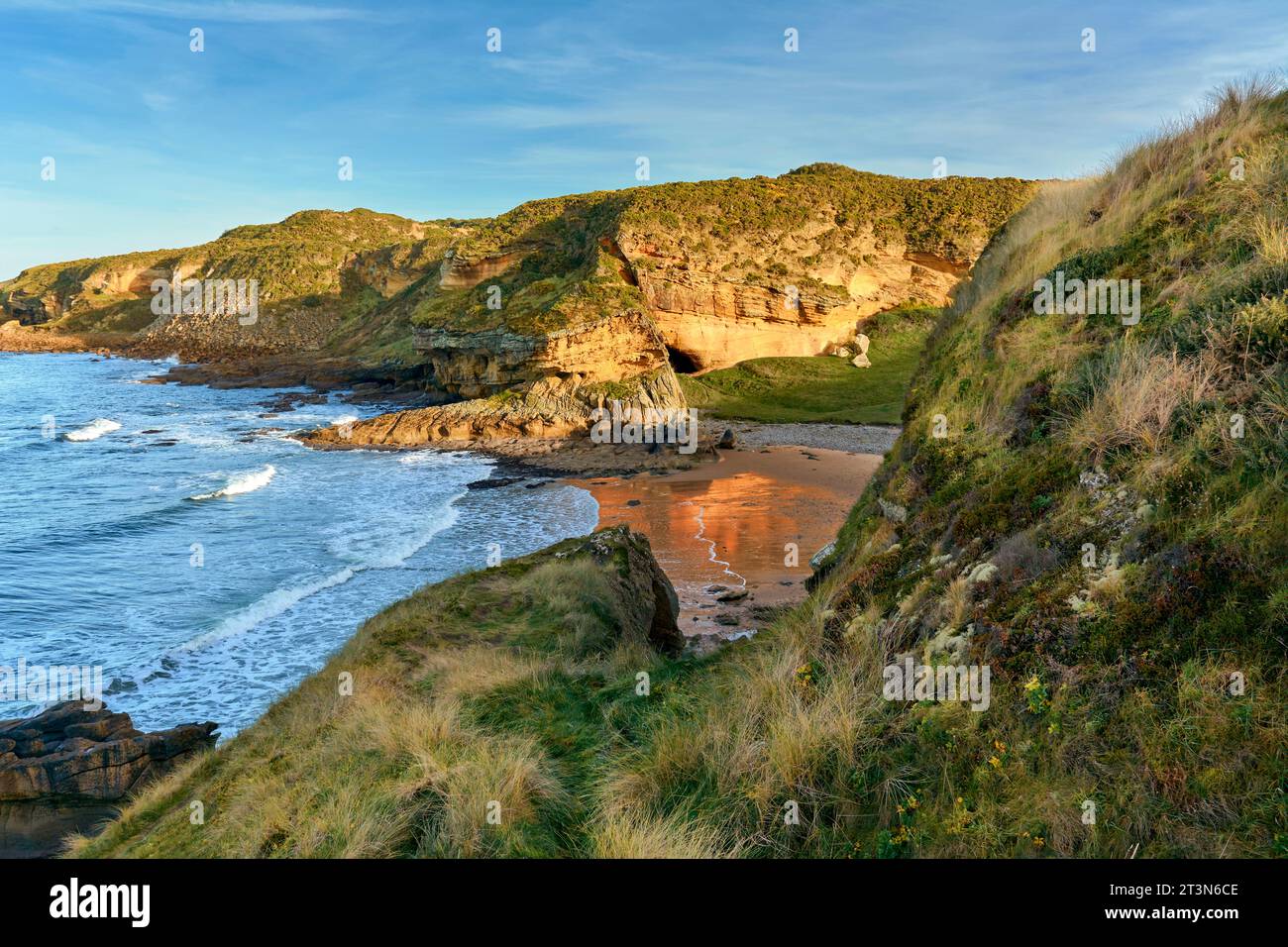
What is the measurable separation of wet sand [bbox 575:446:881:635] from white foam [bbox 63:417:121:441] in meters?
34.9

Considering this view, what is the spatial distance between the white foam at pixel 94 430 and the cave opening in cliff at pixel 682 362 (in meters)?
41.1

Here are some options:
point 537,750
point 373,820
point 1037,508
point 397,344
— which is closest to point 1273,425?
point 1037,508

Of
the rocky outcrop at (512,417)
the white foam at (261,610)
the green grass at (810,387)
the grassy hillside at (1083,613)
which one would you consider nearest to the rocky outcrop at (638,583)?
the grassy hillside at (1083,613)

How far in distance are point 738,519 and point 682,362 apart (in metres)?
33.5

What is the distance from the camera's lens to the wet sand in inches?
771

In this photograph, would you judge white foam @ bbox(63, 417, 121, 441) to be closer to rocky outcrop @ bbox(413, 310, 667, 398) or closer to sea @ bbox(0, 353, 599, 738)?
sea @ bbox(0, 353, 599, 738)

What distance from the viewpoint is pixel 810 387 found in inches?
2202

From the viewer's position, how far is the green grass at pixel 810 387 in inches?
1994

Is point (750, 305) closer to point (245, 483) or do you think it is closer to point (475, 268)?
point (475, 268)

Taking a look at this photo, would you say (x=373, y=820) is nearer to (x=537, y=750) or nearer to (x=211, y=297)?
(x=537, y=750)

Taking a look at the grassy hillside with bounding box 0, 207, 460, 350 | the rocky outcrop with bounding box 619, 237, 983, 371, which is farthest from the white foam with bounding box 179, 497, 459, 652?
the grassy hillside with bounding box 0, 207, 460, 350

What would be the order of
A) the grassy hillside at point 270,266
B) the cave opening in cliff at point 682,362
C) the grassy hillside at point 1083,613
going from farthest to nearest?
the grassy hillside at point 270,266 < the cave opening in cliff at point 682,362 < the grassy hillside at point 1083,613

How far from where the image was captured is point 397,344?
7769 cm

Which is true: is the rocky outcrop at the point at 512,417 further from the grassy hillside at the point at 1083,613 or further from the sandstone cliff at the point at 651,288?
the grassy hillside at the point at 1083,613
